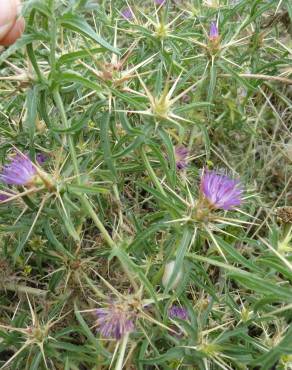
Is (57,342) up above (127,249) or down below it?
below

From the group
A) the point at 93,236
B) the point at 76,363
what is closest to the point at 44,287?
the point at 93,236

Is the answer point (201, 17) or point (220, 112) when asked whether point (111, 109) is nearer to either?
point (201, 17)

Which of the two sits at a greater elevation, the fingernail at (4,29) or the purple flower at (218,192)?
the fingernail at (4,29)

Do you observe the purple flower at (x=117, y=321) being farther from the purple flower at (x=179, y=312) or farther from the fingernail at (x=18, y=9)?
the fingernail at (x=18, y=9)

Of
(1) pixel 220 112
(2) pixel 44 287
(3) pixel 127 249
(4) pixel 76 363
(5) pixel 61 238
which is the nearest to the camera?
(3) pixel 127 249

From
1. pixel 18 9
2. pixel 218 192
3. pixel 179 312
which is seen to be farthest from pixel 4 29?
pixel 179 312

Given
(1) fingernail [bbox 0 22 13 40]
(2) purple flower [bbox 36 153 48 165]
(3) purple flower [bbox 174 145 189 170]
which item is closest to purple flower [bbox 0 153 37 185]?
(1) fingernail [bbox 0 22 13 40]

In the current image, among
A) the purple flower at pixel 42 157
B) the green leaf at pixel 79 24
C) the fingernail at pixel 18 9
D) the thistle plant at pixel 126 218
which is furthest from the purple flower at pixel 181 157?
the fingernail at pixel 18 9
